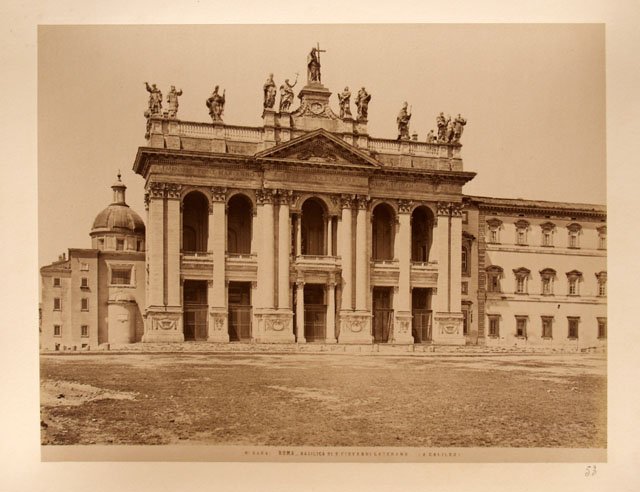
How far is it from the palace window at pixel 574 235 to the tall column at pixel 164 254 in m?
9.68

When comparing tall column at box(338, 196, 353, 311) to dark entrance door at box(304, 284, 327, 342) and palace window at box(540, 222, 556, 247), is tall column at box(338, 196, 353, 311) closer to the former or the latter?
dark entrance door at box(304, 284, 327, 342)

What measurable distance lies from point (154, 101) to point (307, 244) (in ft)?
22.2

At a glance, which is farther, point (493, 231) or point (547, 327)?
point (493, 231)

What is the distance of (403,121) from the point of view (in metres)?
17.8

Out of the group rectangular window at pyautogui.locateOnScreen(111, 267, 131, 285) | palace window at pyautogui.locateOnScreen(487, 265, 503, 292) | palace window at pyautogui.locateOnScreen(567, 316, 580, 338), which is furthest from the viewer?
palace window at pyautogui.locateOnScreen(487, 265, 503, 292)

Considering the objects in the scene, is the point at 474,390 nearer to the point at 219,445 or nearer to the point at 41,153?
the point at 219,445

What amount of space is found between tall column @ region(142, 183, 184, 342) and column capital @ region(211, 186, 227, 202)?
0.87 meters

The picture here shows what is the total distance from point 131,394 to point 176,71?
6.03m

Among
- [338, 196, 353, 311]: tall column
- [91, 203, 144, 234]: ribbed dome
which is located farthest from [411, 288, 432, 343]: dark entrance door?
[91, 203, 144, 234]: ribbed dome

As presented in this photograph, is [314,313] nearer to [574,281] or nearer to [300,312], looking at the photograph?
[300,312]

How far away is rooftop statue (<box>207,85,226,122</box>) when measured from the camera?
54.5ft

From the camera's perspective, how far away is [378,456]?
550 inches

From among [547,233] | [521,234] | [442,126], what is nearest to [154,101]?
[442,126]

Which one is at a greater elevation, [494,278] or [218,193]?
[218,193]
